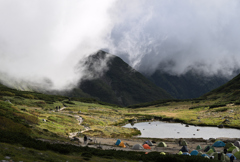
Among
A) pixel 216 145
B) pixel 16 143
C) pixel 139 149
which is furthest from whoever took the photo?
pixel 216 145

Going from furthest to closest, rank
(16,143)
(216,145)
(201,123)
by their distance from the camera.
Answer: (201,123)
(216,145)
(16,143)

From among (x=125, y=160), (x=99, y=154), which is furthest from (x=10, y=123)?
(x=125, y=160)

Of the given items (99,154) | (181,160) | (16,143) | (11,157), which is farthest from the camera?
(99,154)

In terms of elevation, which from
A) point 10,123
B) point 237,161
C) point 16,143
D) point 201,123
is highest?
point 201,123

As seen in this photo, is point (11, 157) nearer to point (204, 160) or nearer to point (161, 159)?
point (161, 159)

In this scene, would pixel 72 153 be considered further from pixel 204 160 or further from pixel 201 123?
pixel 201 123

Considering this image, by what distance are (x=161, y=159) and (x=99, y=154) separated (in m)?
9.99

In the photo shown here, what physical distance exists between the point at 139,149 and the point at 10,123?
3740 cm

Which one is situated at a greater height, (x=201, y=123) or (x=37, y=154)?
(x=201, y=123)

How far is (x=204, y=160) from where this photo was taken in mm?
33062

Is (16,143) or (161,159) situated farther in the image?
(161,159)

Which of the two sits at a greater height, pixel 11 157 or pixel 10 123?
pixel 10 123

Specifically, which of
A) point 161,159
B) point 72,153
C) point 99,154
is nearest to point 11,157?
point 72,153

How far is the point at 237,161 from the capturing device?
4775cm
